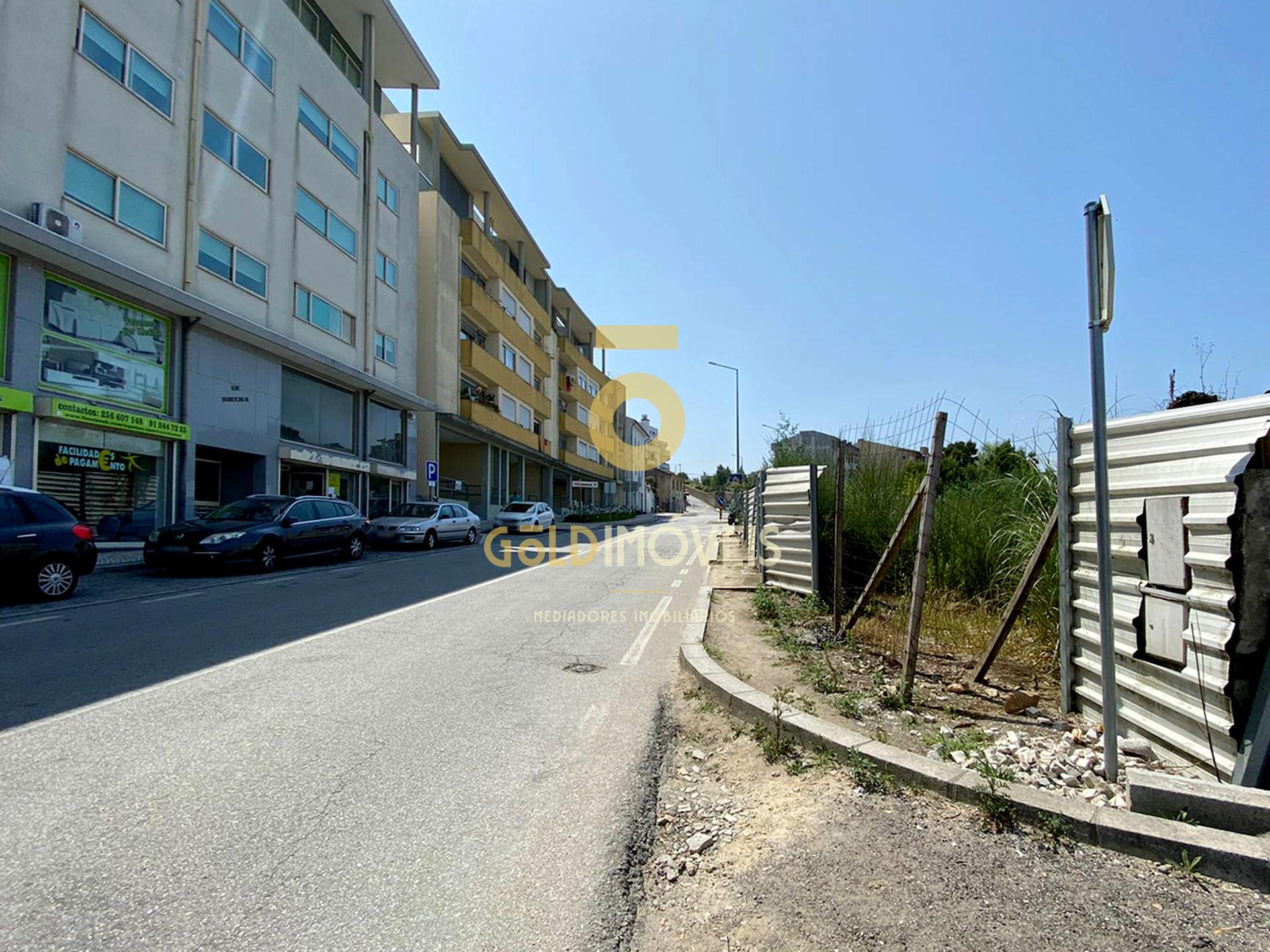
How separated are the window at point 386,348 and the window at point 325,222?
3209mm

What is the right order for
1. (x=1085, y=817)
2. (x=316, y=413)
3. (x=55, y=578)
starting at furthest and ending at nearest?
(x=316, y=413)
(x=55, y=578)
(x=1085, y=817)

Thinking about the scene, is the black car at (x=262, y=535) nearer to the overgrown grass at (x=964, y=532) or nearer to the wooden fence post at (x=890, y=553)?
the overgrown grass at (x=964, y=532)

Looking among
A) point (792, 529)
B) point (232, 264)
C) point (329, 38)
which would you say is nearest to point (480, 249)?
point (329, 38)

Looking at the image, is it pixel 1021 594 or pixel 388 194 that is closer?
pixel 1021 594

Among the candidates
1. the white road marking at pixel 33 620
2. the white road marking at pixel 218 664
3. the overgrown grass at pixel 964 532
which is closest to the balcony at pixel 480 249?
the white road marking at pixel 218 664

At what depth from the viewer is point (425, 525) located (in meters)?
22.0

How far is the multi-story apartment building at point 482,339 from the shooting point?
32594 mm

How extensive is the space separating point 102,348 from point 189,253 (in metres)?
3.43

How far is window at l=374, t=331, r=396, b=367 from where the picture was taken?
89.7ft

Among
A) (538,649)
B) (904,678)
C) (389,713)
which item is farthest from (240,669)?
(904,678)

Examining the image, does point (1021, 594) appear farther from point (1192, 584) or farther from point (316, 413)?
point (316, 413)

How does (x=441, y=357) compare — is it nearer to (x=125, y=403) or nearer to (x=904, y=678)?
(x=125, y=403)

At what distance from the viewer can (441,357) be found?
32.4 meters

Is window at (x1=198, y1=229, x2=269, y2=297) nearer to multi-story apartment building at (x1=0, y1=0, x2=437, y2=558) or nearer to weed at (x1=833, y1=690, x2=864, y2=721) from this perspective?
multi-story apartment building at (x1=0, y1=0, x2=437, y2=558)
